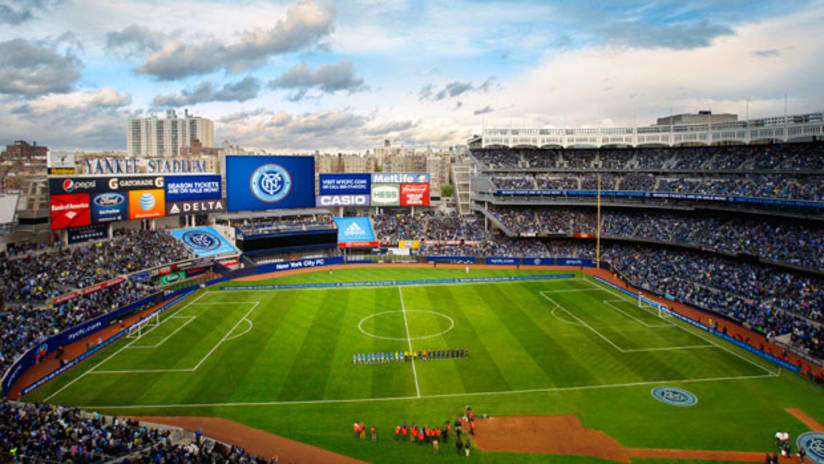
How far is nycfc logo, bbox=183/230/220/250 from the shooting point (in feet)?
177

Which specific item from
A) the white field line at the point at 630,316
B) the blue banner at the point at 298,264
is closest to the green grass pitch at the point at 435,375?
the white field line at the point at 630,316

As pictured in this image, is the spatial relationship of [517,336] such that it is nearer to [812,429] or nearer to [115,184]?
[812,429]

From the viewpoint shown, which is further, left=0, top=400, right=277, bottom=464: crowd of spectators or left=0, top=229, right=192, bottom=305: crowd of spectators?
left=0, top=229, right=192, bottom=305: crowd of spectators

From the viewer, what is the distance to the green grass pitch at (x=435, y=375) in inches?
888

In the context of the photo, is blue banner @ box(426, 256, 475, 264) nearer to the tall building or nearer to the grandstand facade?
the grandstand facade

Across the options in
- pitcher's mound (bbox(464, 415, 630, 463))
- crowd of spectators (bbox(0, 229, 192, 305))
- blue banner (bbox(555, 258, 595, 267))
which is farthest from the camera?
blue banner (bbox(555, 258, 595, 267))

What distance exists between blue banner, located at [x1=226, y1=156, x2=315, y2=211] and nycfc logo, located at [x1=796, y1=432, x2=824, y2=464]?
54269mm

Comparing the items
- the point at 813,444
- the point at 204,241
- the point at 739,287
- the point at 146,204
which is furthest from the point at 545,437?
the point at 146,204

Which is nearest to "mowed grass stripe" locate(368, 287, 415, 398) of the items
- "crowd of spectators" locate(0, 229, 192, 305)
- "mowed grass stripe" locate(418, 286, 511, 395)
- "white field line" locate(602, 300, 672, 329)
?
"mowed grass stripe" locate(418, 286, 511, 395)

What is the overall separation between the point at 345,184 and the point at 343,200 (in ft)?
7.21

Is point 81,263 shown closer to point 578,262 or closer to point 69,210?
point 69,210

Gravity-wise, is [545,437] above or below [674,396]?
below

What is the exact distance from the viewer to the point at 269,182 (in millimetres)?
61812

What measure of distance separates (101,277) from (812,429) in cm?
4715
